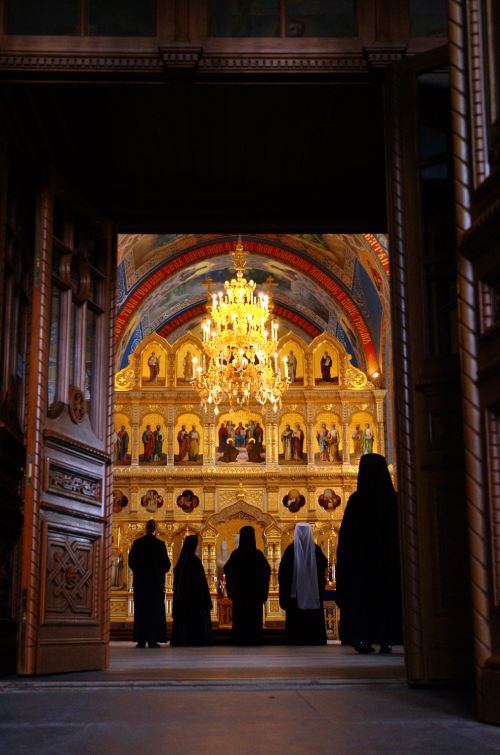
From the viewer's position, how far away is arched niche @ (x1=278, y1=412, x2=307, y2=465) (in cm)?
2130

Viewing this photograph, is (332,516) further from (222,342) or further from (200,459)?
(222,342)

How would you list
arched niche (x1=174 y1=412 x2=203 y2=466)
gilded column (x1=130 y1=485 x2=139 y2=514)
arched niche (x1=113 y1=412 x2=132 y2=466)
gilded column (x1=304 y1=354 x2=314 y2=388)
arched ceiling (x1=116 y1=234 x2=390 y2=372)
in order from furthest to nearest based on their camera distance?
gilded column (x1=304 y1=354 x2=314 y2=388)
arched niche (x1=174 y1=412 x2=203 y2=466)
arched niche (x1=113 y1=412 x2=132 y2=466)
gilded column (x1=130 y1=485 x2=139 y2=514)
arched ceiling (x1=116 y1=234 x2=390 y2=372)

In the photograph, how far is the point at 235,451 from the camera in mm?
21422

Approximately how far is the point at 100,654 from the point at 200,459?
15.9 m

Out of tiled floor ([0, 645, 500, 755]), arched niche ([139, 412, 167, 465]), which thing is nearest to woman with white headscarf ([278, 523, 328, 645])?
tiled floor ([0, 645, 500, 755])

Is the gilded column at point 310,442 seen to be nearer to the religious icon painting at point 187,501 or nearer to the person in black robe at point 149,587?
the religious icon painting at point 187,501

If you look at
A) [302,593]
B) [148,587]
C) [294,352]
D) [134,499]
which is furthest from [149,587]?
[294,352]

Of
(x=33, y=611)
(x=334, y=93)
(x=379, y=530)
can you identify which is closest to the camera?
(x=33, y=611)

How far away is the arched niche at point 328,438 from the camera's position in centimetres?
2120

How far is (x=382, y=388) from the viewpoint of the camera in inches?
832

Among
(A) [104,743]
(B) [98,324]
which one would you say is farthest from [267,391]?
(A) [104,743]

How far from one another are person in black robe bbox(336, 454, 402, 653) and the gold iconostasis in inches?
492

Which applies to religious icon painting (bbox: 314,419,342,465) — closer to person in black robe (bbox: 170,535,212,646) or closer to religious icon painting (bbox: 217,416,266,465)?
religious icon painting (bbox: 217,416,266,465)

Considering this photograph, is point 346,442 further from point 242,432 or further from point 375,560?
point 375,560
